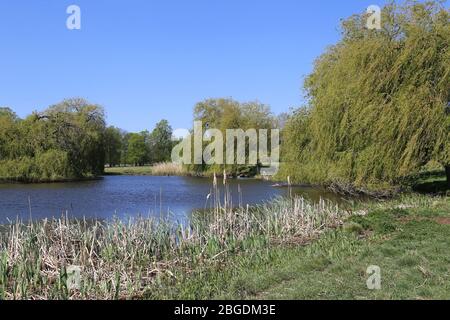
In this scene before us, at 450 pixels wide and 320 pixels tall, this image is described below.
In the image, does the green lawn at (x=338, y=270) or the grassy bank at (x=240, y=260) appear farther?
the grassy bank at (x=240, y=260)

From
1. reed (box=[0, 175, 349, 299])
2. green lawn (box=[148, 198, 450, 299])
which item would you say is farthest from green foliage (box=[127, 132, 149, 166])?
green lawn (box=[148, 198, 450, 299])

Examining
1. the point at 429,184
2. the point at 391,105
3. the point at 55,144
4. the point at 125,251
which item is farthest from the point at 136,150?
the point at 125,251

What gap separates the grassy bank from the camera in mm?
6102

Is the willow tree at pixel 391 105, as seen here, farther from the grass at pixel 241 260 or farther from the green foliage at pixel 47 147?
the green foliage at pixel 47 147

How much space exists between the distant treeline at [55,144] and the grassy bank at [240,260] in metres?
29.2

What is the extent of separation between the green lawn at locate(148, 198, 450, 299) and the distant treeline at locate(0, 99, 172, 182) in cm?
3110

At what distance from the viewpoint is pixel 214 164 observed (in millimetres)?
44656

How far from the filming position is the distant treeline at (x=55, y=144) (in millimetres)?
36438

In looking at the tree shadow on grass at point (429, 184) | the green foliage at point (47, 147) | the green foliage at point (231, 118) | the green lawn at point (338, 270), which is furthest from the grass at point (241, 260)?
the green foliage at point (231, 118)

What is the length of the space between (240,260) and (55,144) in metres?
33.6

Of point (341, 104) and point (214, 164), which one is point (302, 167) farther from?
point (214, 164)

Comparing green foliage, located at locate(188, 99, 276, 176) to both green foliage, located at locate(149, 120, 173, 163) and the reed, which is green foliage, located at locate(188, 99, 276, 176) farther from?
the reed

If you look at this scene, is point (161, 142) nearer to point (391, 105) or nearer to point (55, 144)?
point (55, 144)
